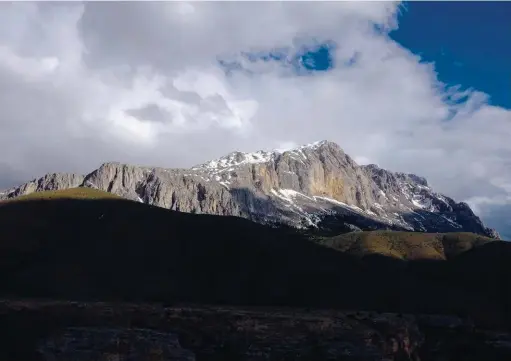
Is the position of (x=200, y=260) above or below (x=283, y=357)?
above

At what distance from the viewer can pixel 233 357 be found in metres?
144

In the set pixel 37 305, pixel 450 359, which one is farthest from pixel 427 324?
pixel 37 305

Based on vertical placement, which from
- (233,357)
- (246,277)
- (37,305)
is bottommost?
(233,357)

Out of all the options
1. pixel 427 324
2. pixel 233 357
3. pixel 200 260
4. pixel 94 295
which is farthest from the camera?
pixel 200 260

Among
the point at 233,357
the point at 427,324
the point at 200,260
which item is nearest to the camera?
the point at 233,357

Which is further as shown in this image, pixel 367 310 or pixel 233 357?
pixel 367 310

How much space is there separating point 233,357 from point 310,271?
196 feet

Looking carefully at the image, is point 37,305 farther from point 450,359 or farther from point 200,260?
point 450,359

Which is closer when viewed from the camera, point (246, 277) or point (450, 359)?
point (450, 359)

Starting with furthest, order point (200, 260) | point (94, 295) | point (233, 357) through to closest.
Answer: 1. point (200, 260)
2. point (94, 295)
3. point (233, 357)

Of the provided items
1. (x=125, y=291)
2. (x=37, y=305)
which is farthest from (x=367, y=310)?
(x=37, y=305)

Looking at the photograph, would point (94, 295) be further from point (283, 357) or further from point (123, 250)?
point (283, 357)

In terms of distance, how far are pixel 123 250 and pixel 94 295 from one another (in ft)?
89.6

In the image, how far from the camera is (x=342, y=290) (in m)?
193
